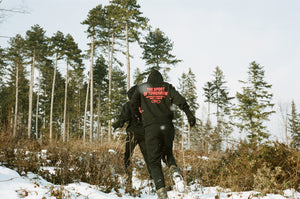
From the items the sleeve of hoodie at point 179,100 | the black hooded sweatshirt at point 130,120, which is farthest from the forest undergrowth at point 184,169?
the sleeve of hoodie at point 179,100

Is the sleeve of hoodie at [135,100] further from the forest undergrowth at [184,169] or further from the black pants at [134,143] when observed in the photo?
the forest undergrowth at [184,169]

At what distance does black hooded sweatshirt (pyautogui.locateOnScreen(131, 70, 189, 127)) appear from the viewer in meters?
3.67

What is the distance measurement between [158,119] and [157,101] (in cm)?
34

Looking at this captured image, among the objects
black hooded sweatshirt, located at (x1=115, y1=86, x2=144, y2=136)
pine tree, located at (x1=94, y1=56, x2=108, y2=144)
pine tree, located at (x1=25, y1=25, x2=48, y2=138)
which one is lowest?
black hooded sweatshirt, located at (x1=115, y1=86, x2=144, y2=136)

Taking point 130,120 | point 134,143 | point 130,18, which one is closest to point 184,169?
point 134,143

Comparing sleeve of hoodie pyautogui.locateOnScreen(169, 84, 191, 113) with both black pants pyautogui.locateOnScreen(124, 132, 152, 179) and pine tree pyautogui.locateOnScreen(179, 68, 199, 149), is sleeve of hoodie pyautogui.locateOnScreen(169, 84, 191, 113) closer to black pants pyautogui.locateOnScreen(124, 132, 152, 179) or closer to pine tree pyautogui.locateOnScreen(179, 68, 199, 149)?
black pants pyautogui.locateOnScreen(124, 132, 152, 179)

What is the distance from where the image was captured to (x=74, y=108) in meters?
36.5

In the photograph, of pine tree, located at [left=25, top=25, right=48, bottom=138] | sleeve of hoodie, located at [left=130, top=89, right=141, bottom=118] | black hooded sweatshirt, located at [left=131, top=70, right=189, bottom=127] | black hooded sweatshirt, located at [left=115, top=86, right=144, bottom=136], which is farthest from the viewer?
pine tree, located at [left=25, top=25, right=48, bottom=138]

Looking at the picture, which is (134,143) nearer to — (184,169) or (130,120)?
(130,120)

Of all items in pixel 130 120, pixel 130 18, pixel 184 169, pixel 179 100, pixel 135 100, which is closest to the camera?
pixel 179 100

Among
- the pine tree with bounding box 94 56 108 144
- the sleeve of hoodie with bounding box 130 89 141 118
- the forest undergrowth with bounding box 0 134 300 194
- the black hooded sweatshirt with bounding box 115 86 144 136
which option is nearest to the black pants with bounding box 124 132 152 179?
the black hooded sweatshirt with bounding box 115 86 144 136

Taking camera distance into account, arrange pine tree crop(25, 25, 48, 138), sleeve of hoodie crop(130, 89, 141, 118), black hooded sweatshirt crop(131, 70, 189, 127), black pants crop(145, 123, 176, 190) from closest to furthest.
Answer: black pants crop(145, 123, 176, 190) → black hooded sweatshirt crop(131, 70, 189, 127) → sleeve of hoodie crop(130, 89, 141, 118) → pine tree crop(25, 25, 48, 138)

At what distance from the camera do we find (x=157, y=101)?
12.4 feet

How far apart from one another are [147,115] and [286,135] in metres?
4.27
